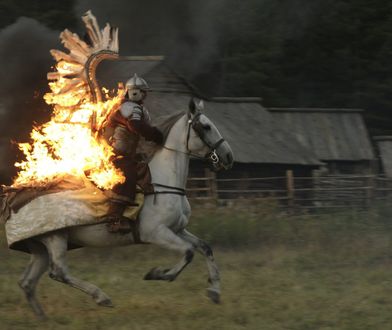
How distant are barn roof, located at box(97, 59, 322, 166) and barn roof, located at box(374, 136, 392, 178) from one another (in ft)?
13.1

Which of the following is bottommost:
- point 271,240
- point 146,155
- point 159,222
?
point 271,240

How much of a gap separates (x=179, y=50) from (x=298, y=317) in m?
34.8

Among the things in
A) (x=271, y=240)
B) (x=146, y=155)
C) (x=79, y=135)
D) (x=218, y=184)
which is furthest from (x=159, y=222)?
(x=218, y=184)

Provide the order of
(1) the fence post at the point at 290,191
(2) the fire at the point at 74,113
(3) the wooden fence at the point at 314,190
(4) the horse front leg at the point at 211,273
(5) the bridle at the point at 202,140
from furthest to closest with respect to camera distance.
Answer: (3) the wooden fence at the point at 314,190 < (1) the fence post at the point at 290,191 < (2) the fire at the point at 74,113 < (5) the bridle at the point at 202,140 < (4) the horse front leg at the point at 211,273

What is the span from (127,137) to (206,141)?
0.90 meters

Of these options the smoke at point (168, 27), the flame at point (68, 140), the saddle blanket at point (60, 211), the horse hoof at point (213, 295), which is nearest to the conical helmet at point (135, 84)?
Answer: the flame at point (68, 140)

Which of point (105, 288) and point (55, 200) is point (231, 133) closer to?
point (105, 288)

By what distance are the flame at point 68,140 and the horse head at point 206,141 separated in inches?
33.9

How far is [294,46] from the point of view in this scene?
44.7m

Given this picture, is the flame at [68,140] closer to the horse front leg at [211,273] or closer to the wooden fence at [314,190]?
the horse front leg at [211,273]

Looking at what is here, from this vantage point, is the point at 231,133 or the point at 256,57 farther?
the point at 256,57

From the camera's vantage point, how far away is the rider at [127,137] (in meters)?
9.68

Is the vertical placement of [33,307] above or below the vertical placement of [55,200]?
below

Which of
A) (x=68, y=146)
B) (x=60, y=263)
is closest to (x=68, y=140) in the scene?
(x=68, y=146)
